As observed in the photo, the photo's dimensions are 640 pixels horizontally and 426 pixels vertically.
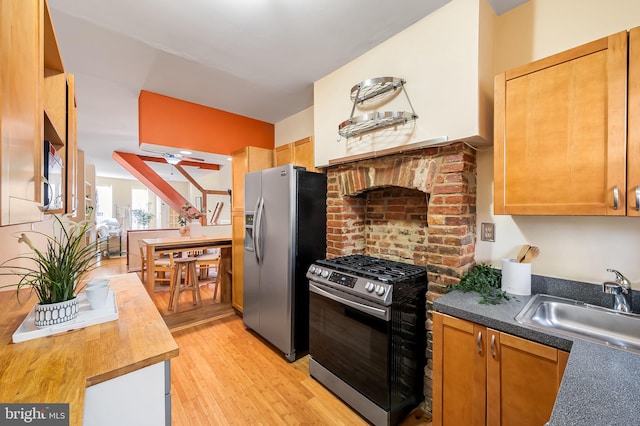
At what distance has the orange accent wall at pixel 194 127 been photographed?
2863mm

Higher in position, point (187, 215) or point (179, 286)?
point (187, 215)

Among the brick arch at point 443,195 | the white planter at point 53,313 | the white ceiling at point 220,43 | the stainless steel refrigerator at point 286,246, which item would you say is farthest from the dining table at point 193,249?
the brick arch at point 443,195

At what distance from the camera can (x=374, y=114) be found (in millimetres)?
1947

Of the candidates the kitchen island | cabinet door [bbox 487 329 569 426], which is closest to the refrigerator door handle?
the kitchen island

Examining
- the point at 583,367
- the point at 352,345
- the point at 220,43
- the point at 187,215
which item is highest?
the point at 220,43

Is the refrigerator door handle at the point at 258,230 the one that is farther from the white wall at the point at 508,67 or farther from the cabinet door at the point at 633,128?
the cabinet door at the point at 633,128

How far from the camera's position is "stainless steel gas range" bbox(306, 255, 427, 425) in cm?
166

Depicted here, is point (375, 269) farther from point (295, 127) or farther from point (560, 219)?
point (295, 127)

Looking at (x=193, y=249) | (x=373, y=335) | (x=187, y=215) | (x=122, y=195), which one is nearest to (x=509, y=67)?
(x=373, y=335)

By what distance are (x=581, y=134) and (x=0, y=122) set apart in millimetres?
2081

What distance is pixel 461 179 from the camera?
5.65ft

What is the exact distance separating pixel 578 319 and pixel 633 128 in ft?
3.21

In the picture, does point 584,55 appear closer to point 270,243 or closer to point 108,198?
point 270,243

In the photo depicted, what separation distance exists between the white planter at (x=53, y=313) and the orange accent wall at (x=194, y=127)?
208cm
